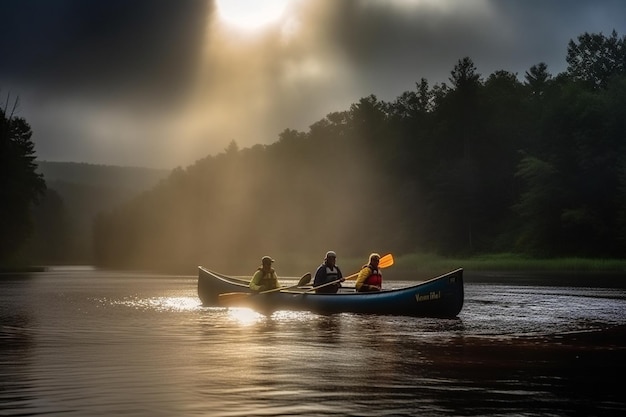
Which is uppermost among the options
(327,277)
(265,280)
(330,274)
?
(330,274)

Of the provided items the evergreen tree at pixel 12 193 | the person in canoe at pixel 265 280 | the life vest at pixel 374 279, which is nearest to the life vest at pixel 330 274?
the life vest at pixel 374 279

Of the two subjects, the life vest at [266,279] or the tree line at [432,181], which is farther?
the tree line at [432,181]

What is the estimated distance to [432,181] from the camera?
326 feet

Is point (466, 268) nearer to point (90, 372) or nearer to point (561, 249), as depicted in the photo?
point (561, 249)

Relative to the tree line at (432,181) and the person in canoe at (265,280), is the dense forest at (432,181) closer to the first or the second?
the tree line at (432,181)

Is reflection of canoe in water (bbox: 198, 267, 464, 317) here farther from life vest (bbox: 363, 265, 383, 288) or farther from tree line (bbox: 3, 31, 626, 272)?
tree line (bbox: 3, 31, 626, 272)

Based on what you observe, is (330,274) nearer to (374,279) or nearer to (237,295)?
(374,279)

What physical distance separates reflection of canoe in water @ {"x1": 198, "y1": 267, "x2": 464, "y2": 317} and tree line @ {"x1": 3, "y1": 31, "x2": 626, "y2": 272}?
46.4 m

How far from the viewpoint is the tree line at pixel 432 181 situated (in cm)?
7475

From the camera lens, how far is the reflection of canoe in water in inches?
990

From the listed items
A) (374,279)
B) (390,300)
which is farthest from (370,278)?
(390,300)

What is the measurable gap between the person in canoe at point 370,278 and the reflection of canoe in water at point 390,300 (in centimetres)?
79

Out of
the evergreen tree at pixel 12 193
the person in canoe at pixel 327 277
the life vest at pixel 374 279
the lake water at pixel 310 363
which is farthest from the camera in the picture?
the evergreen tree at pixel 12 193

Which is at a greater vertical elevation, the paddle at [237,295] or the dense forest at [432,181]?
the dense forest at [432,181]
